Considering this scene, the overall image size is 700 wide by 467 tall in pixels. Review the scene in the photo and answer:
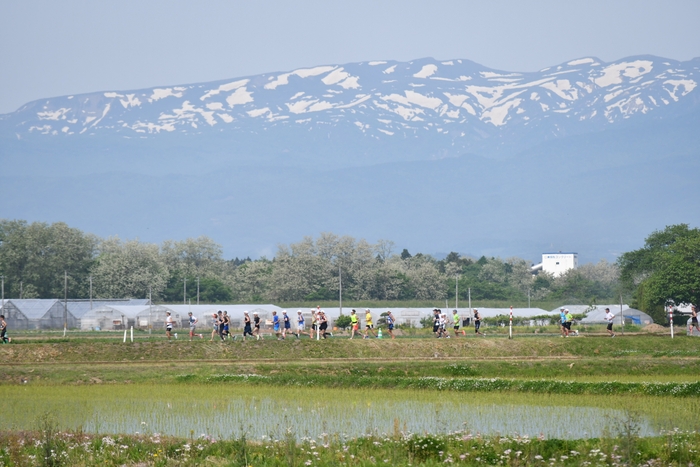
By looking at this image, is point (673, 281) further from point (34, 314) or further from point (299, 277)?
point (34, 314)

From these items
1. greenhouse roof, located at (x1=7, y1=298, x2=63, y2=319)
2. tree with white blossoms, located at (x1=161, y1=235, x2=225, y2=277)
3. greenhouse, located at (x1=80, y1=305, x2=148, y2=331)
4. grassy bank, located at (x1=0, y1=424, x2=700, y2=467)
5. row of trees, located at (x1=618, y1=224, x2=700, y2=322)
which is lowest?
grassy bank, located at (x1=0, y1=424, x2=700, y2=467)

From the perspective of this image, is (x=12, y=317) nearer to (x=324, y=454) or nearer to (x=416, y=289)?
(x=416, y=289)

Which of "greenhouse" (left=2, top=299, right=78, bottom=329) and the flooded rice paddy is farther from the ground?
"greenhouse" (left=2, top=299, right=78, bottom=329)

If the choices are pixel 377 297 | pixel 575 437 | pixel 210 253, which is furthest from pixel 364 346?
pixel 210 253

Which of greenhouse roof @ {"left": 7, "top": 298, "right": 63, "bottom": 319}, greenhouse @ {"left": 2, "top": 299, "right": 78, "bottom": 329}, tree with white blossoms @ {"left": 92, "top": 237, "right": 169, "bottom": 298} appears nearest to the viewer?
greenhouse @ {"left": 2, "top": 299, "right": 78, "bottom": 329}

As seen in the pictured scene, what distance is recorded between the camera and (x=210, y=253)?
17000cm

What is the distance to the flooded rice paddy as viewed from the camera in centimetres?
2205

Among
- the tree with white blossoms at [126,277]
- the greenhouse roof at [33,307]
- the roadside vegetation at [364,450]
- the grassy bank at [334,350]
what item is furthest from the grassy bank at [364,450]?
the tree with white blossoms at [126,277]

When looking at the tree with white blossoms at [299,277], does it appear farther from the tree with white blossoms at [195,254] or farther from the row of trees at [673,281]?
the row of trees at [673,281]

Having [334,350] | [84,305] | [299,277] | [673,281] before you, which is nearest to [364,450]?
[334,350]

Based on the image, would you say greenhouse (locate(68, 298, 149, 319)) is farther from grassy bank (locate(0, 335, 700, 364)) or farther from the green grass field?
the green grass field

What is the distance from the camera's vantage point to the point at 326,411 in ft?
82.9

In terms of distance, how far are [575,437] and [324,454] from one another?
595cm

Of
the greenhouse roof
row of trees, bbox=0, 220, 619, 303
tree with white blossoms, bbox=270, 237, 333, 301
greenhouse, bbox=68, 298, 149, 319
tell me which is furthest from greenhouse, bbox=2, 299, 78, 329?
tree with white blossoms, bbox=270, 237, 333, 301
